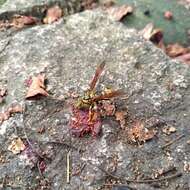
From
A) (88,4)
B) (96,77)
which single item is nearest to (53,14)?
(88,4)

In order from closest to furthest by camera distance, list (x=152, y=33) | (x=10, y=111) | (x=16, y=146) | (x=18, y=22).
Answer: (x=16, y=146) < (x=10, y=111) < (x=18, y=22) < (x=152, y=33)

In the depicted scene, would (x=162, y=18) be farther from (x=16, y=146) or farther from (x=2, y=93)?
(x=16, y=146)

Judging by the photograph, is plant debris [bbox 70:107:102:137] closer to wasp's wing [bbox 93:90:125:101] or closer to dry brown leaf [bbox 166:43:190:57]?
wasp's wing [bbox 93:90:125:101]

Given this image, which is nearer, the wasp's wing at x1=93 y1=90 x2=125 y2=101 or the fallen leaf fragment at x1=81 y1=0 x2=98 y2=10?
the wasp's wing at x1=93 y1=90 x2=125 y2=101

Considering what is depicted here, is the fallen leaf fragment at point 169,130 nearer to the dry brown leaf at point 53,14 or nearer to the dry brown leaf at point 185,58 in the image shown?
the dry brown leaf at point 185,58

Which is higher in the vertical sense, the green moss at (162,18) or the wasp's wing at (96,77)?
the wasp's wing at (96,77)

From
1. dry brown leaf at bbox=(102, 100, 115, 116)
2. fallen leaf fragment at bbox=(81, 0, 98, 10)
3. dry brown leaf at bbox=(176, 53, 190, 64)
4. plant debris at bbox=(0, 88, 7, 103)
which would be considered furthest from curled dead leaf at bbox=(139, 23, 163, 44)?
plant debris at bbox=(0, 88, 7, 103)

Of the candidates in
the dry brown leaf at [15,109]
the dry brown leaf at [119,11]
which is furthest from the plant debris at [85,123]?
the dry brown leaf at [119,11]
